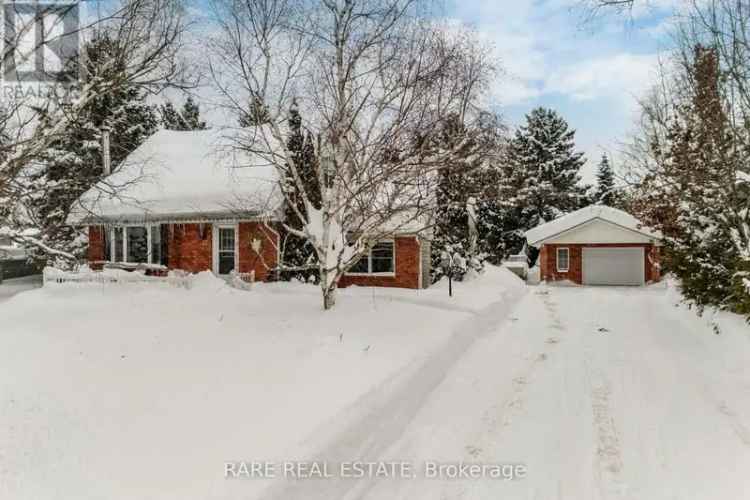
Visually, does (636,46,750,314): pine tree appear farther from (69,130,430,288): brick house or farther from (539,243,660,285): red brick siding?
(539,243,660,285): red brick siding

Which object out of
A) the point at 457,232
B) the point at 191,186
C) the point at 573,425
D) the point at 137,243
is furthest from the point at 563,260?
the point at 573,425

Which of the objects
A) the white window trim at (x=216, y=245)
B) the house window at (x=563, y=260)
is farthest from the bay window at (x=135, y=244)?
the house window at (x=563, y=260)

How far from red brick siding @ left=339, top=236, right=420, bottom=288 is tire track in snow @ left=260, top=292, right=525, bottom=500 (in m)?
9.83

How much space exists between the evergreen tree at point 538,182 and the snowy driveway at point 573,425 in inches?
1074

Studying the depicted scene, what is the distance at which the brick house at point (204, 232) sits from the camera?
57.7 ft

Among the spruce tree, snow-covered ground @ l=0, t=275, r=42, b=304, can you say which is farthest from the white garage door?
snow-covered ground @ l=0, t=275, r=42, b=304

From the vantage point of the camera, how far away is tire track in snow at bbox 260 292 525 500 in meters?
4.02

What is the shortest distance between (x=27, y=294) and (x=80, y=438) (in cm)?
1058

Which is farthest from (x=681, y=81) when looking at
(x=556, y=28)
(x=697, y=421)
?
(x=697, y=421)

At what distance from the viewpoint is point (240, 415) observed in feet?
16.4

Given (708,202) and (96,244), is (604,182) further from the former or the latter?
(96,244)

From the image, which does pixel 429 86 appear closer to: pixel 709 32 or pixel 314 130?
pixel 314 130

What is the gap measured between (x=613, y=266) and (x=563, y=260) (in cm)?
261

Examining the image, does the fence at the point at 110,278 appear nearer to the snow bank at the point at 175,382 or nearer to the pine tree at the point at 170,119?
the snow bank at the point at 175,382
